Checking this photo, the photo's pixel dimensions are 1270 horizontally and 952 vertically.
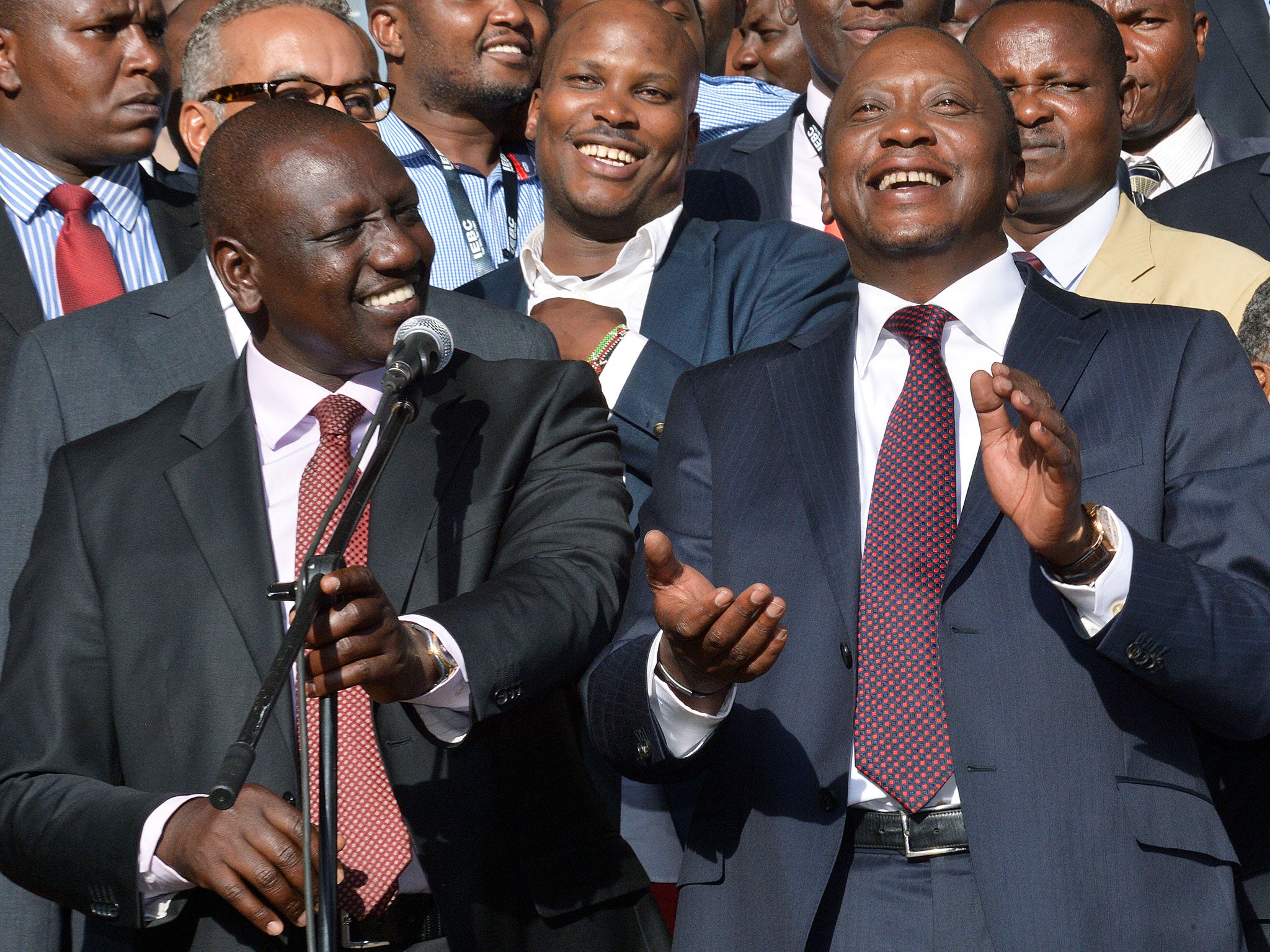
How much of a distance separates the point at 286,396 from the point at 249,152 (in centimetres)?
56

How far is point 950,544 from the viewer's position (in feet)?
10.5

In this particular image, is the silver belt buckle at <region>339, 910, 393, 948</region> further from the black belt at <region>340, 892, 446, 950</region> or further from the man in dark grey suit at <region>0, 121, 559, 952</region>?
the man in dark grey suit at <region>0, 121, 559, 952</region>

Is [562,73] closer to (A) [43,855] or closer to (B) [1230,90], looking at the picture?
(A) [43,855]

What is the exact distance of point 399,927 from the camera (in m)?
3.10

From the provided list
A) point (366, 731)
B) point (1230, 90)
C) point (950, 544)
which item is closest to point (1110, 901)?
point (950, 544)

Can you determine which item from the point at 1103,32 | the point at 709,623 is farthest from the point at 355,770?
the point at 1103,32

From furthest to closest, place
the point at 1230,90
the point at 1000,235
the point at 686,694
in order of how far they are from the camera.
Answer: the point at 1230,90 < the point at 1000,235 < the point at 686,694

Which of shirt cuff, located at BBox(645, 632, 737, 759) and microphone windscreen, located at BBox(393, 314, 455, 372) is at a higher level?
microphone windscreen, located at BBox(393, 314, 455, 372)

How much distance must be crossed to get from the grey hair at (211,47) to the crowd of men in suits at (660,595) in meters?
1.17

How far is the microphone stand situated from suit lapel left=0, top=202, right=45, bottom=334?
7.48ft

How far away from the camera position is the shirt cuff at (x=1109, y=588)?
9.39ft

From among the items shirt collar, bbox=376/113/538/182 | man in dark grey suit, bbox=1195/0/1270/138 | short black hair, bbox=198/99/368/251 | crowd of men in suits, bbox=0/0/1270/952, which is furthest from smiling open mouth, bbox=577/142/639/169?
man in dark grey suit, bbox=1195/0/1270/138

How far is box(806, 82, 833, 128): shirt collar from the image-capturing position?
5.68 meters

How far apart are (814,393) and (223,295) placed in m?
1.54
